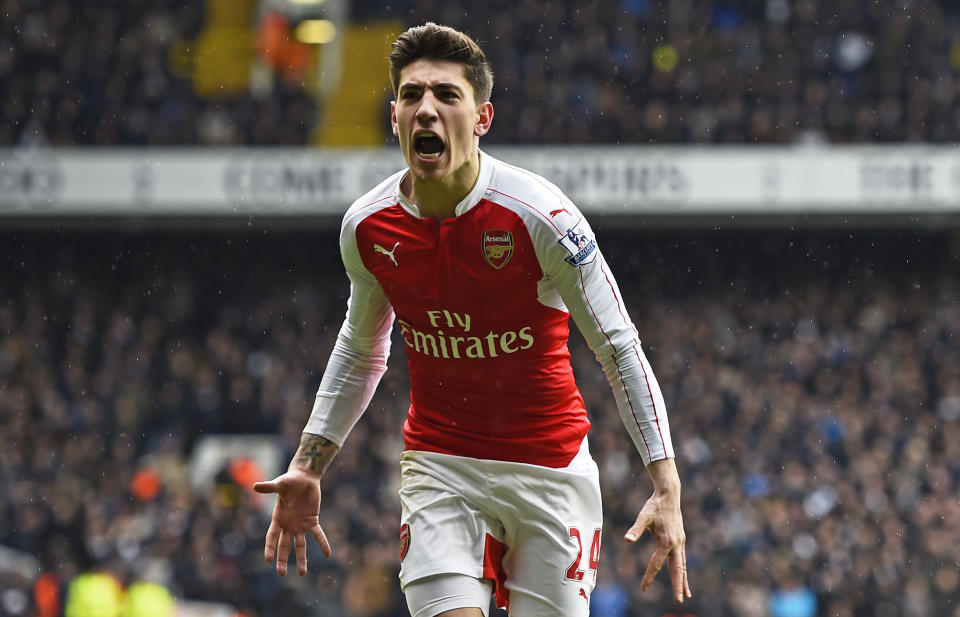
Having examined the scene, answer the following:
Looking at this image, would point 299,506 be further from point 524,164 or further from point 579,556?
point 524,164

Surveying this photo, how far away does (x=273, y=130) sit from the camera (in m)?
18.3

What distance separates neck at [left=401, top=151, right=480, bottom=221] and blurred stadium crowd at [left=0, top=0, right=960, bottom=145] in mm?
14410

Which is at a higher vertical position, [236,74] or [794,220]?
[236,74]

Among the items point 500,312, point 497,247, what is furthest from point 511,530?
point 497,247

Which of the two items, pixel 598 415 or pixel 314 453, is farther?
pixel 598 415

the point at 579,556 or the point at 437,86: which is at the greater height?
the point at 437,86

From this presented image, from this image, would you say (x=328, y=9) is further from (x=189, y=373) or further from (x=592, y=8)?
(x=189, y=373)

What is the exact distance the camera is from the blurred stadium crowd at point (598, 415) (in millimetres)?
10820

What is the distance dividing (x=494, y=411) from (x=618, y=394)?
0.36 m

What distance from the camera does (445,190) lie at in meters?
3.68

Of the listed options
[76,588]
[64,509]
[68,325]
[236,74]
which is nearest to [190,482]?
[64,509]

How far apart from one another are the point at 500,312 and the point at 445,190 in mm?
376

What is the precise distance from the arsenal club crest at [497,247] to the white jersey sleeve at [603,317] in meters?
0.08

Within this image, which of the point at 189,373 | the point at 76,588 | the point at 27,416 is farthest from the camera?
the point at 189,373
